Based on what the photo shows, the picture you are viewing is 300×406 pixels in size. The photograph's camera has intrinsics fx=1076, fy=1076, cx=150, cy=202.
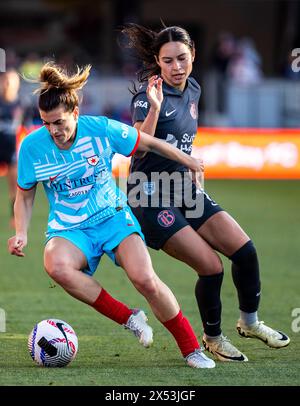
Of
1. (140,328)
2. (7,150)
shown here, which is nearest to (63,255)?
(140,328)

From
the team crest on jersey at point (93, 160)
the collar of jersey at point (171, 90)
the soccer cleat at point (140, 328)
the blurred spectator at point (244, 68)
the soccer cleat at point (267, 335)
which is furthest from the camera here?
the blurred spectator at point (244, 68)

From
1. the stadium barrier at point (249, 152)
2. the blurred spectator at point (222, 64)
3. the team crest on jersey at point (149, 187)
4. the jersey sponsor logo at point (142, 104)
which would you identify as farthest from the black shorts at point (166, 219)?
the blurred spectator at point (222, 64)

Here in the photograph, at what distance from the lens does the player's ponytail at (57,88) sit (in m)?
6.66

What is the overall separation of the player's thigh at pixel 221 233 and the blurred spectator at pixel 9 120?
305 inches

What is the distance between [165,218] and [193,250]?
28 centimetres

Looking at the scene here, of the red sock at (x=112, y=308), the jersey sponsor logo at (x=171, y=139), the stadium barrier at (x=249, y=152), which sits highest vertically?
the jersey sponsor logo at (x=171, y=139)

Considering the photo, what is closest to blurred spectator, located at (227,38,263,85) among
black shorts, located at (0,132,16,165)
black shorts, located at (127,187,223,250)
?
black shorts, located at (0,132,16,165)

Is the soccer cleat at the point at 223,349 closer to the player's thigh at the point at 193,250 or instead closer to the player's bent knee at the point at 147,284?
the player's thigh at the point at 193,250

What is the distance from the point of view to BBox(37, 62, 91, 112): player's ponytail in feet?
21.9

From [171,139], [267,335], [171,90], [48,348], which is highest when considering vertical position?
[171,90]

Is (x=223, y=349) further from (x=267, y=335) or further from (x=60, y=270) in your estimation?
(x=60, y=270)

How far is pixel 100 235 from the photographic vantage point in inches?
270

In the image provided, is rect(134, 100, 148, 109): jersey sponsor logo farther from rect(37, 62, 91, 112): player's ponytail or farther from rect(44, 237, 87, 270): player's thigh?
rect(44, 237, 87, 270): player's thigh
